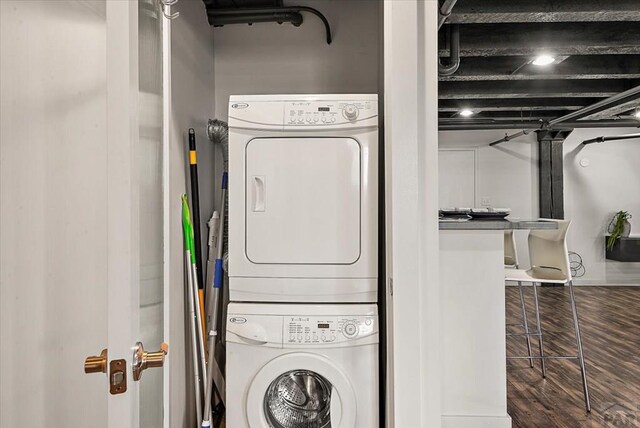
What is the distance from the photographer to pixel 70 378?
3.67 feet

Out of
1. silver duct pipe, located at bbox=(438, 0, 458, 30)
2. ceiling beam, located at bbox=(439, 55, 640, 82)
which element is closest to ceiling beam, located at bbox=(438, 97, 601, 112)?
ceiling beam, located at bbox=(439, 55, 640, 82)

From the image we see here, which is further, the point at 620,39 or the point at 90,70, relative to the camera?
the point at 620,39

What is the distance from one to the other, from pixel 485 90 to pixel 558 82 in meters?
0.82

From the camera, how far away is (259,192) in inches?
71.6

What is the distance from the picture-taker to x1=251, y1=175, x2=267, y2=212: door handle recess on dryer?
5.94 ft

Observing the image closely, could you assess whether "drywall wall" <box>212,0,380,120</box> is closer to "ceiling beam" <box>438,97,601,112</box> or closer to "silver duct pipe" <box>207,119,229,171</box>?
"silver duct pipe" <box>207,119,229,171</box>

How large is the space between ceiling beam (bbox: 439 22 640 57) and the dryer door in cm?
181

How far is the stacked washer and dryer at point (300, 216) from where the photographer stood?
1786 mm

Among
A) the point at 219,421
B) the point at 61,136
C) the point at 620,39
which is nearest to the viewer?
the point at 61,136

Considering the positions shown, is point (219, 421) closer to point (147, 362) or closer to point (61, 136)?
point (147, 362)

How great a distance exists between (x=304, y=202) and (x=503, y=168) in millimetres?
6130

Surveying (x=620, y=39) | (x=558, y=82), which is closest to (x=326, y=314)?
(x=620, y=39)

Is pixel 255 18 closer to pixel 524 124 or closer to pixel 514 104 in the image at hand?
pixel 514 104

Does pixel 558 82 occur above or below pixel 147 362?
above
